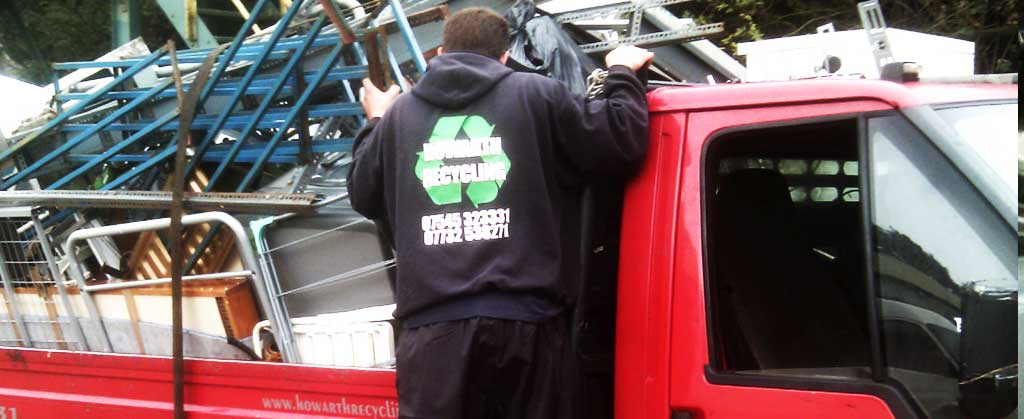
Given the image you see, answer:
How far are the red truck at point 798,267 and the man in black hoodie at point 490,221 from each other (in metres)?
0.12

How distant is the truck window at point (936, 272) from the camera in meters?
2.01

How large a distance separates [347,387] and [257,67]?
4.51 ft

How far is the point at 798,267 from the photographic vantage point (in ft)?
8.77

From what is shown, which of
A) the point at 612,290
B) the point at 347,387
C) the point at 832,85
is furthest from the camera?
the point at 347,387

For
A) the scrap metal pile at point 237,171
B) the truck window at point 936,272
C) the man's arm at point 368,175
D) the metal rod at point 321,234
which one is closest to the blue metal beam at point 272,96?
the scrap metal pile at point 237,171

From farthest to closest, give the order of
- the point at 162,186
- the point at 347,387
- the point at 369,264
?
the point at 162,186, the point at 369,264, the point at 347,387

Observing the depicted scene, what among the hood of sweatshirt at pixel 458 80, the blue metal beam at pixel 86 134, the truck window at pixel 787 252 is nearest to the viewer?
the truck window at pixel 787 252

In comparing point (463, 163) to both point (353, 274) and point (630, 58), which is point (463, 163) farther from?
point (353, 274)

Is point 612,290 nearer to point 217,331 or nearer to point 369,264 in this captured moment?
point 369,264

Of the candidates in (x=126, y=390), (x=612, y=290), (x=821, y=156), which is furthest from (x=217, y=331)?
(x=821, y=156)

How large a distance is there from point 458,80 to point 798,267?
105 centimetres

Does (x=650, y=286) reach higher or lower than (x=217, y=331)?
higher

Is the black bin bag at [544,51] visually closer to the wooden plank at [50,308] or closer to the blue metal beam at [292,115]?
the blue metal beam at [292,115]

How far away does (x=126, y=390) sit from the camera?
127 inches
